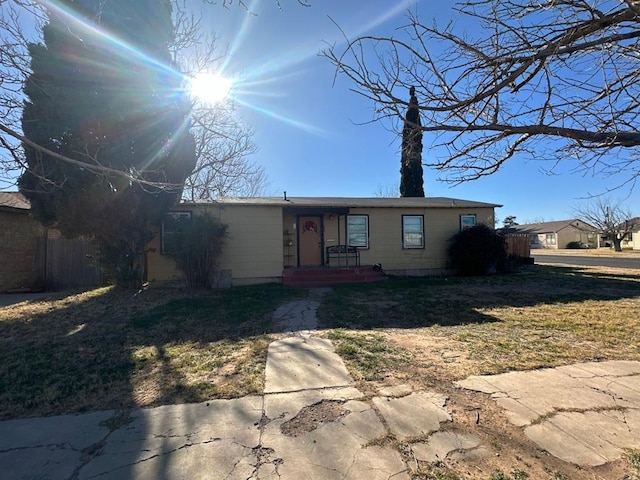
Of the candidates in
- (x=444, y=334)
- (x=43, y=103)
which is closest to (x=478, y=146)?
(x=444, y=334)

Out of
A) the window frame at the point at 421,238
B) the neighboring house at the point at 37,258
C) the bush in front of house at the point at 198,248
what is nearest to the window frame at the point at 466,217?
the window frame at the point at 421,238

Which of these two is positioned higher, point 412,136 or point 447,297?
point 412,136

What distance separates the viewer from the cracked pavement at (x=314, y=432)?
223cm

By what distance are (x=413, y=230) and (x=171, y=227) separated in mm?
8860

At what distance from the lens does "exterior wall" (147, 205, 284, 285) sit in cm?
1130

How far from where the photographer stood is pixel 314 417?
9.21 feet

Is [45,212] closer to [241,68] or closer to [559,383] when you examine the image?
[241,68]

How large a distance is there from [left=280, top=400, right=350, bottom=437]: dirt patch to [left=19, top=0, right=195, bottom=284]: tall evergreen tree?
6404mm

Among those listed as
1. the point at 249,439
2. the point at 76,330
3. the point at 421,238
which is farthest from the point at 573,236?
the point at 249,439

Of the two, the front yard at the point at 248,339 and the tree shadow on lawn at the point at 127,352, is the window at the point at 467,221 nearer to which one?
the front yard at the point at 248,339

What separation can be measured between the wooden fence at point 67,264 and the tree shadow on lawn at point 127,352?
3.92 m

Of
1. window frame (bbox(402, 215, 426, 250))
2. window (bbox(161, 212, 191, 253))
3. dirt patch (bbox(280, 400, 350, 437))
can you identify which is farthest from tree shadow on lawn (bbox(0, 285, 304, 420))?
window frame (bbox(402, 215, 426, 250))

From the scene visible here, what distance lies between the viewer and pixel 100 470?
222cm

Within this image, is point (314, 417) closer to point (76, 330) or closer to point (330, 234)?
point (76, 330)
